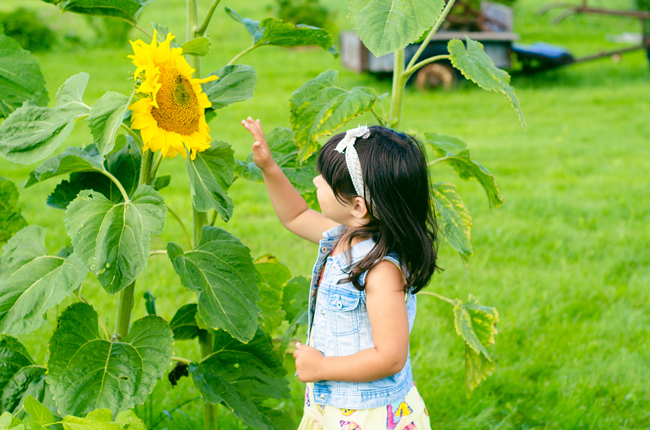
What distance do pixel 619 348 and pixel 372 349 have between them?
5.69ft

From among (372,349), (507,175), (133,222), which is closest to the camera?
(133,222)

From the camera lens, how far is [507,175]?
16.1 ft

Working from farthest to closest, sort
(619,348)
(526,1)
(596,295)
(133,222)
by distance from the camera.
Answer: (526,1) → (596,295) → (619,348) → (133,222)

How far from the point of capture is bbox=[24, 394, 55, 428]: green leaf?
3.86 ft

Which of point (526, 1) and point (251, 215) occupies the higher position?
point (251, 215)

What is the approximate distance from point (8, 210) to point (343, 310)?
0.99m

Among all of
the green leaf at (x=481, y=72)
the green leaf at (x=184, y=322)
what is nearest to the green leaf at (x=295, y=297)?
the green leaf at (x=184, y=322)

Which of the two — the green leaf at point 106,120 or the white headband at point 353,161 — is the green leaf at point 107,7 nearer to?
the green leaf at point 106,120

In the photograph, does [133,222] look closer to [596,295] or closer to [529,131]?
[596,295]

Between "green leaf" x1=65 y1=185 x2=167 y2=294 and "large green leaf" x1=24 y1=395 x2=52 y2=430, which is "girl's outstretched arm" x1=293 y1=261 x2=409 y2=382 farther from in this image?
"large green leaf" x1=24 y1=395 x2=52 y2=430

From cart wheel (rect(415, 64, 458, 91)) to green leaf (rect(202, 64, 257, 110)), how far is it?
651cm

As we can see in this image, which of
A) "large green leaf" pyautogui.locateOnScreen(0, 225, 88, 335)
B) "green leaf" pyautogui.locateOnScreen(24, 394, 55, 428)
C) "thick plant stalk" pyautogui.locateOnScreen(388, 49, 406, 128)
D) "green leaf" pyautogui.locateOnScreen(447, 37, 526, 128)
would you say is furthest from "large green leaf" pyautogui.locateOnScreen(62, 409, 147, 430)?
"green leaf" pyautogui.locateOnScreen(447, 37, 526, 128)

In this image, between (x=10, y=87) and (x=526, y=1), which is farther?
(x=526, y=1)

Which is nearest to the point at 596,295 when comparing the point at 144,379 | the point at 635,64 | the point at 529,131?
the point at 144,379
